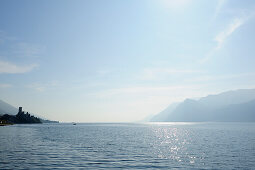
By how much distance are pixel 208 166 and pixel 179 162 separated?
642 centimetres

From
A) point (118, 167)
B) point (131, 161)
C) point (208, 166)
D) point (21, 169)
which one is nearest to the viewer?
point (21, 169)

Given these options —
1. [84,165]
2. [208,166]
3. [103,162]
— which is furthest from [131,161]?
[208,166]

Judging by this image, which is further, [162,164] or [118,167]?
[162,164]

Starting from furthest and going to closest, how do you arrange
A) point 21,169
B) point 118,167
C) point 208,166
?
point 208,166 < point 118,167 < point 21,169

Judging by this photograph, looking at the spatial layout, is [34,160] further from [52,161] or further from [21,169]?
[21,169]

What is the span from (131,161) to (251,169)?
23.7 metres

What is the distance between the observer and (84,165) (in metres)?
41.2

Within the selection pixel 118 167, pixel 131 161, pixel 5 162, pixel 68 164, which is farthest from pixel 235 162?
pixel 5 162

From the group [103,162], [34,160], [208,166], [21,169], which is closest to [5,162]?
[34,160]

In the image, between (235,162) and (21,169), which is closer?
(21,169)

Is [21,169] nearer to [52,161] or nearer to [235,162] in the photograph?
[52,161]

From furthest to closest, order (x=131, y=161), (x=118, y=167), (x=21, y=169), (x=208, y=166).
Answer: (x=131, y=161) → (x=208, y=166) → (x=118, y=167) → (x=21, y=169)

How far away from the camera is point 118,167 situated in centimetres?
4028

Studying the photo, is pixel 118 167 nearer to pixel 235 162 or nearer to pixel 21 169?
pixel 21 169
